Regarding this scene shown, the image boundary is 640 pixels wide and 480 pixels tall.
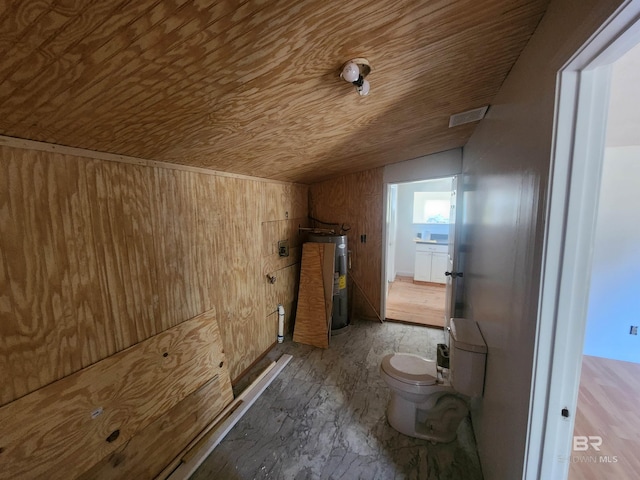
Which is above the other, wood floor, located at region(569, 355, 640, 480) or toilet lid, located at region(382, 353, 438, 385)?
toilet lid, located at region(382, 353, 438, 385)

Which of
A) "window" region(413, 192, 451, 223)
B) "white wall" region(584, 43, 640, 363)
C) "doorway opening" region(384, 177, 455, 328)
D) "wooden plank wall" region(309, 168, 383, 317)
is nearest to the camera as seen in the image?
"white wall" region(584, 43, 640, 363)

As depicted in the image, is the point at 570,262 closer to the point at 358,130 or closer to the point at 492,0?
the point at 492,0

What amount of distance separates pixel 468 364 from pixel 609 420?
53.9 inches

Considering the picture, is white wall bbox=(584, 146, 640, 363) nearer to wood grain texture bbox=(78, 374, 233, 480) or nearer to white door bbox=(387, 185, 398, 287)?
white door bbox=(387, 185, 398, 287)

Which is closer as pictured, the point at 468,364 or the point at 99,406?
the point at 99,406

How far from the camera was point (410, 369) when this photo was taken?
71.8 inches

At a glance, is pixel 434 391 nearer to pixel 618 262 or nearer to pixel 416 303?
pixel 618 262

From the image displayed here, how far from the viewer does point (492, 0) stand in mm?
868

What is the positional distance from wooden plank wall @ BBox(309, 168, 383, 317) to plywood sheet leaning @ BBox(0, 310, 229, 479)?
2.34 m

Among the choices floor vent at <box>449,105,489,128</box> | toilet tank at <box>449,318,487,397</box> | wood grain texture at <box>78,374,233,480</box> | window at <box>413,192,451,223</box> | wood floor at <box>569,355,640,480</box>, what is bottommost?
wood floor at <box>569,355,640,480</box>

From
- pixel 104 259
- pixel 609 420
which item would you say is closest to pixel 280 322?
pixel 104 259

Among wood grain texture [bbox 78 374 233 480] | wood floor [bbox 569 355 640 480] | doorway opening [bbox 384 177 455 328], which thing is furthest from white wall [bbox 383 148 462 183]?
wood grain texture [bbox 78 374 233 480]

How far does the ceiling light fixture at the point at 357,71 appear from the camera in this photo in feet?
3.49

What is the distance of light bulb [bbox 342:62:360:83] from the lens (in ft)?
3.48
